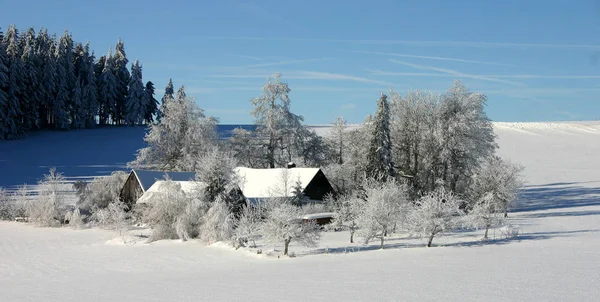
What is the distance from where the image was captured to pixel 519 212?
40688mm

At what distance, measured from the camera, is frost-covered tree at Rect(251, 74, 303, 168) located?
5031 centimetres

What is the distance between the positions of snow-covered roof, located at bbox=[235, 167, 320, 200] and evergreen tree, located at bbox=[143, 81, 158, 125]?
44005 millimetres

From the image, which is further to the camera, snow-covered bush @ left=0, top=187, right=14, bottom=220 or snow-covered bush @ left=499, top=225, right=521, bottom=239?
snow-covered bush @ left=0, top=187, right=14, bottom=220

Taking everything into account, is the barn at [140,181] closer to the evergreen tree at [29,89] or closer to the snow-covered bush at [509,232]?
the snow-covered bush at [509,232]

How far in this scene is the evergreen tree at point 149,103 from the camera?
266ft

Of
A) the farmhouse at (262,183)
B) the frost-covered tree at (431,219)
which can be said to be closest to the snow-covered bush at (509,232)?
the frost-covered tree at (431,219)

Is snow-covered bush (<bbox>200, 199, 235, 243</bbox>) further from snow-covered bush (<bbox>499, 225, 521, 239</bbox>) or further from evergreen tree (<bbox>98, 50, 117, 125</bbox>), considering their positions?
evergreen tree (<bbox>98, 50, 117, 125</bbox>)

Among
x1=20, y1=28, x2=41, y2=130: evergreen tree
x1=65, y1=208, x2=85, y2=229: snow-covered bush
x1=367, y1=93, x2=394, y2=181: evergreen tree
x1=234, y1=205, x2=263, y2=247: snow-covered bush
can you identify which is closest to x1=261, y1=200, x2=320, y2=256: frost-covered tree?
x1=234, y1=205, x2=263, y2=247: snow-covered bush

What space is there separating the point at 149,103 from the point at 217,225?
2275 inches

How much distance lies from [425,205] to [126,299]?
1600 cm

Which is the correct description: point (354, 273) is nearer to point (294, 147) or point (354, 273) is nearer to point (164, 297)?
point (164, 297)

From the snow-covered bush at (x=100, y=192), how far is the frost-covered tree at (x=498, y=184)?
26.9m

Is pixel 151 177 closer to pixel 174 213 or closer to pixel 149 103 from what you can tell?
pixel 174 213

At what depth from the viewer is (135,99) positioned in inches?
3125
